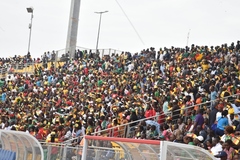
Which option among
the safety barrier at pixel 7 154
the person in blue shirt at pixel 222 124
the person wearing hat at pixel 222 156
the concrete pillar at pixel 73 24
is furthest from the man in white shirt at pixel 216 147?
the concrete pillar at pixel 73 24

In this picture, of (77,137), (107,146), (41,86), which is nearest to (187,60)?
(77,137)

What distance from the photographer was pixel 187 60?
24.0 meters

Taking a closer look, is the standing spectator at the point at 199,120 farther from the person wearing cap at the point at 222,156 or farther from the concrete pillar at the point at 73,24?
the concrete pillar at the point at 73,24

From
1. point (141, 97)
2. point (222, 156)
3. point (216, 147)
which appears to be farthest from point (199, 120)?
point (141, 97)

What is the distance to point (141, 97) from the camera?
21016 mm

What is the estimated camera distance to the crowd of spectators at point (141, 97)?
1369cm

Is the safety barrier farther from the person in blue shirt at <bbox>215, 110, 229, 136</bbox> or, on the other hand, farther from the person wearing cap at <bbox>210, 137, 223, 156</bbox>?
the person in blue shirt at <bbox>215, 110, 229, 136</bbox>

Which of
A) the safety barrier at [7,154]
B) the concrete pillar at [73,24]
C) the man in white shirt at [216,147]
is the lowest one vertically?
the safety barrier at [7,154]

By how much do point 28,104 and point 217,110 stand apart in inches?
628

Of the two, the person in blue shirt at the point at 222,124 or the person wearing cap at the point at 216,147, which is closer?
the person wearing cap at the point at 216,147

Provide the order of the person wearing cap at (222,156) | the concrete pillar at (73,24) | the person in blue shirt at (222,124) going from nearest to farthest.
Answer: the person wearing cap at (222,156)
the person in blue shirt at (222,124)
the concrete pillar at (73,24)

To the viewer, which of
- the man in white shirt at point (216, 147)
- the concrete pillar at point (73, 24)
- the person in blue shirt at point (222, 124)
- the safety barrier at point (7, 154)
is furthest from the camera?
the concrete pillar at point (73, 24)

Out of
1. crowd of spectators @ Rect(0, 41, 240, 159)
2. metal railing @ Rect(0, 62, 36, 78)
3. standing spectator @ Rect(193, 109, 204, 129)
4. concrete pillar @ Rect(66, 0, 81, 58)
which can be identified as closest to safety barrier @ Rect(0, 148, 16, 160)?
crowd of spectators @ Rect(0, 41, 240, 159)

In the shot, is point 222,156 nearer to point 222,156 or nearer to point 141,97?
point 222,156
